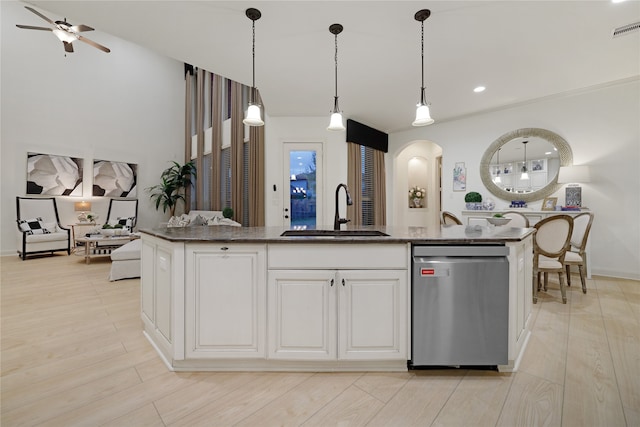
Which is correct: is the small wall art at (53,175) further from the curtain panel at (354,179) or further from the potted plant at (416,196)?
the potted plant at (416,196)

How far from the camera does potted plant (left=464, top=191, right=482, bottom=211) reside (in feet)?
15.5

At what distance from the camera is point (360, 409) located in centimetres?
134

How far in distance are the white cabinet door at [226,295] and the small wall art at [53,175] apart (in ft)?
22.5

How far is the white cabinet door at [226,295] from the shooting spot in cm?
160

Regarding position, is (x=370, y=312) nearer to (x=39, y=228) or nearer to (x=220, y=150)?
(x=220, y=150)

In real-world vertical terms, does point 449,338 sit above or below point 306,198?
below

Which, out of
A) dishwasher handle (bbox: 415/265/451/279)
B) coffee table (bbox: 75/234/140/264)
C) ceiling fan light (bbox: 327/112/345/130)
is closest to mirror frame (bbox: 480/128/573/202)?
ceiling fan light (bbox: 327/112/345/130)

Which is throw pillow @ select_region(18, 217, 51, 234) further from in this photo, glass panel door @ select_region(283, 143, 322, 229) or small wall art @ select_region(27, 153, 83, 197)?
glass panel door @ select_region(283, 143, 322, 229)

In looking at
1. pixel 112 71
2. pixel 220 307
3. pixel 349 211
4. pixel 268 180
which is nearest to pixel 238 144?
pixel 268 180

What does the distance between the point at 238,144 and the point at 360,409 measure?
19.5 feet

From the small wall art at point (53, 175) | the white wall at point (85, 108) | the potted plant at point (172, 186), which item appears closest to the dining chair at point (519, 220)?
the potted plant at point (172, 186)

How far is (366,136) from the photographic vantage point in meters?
5.39

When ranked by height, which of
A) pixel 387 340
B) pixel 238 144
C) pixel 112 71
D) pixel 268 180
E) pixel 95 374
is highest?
pixel 112 71

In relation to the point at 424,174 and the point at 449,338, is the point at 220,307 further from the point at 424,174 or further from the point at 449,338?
the point at 424,174
